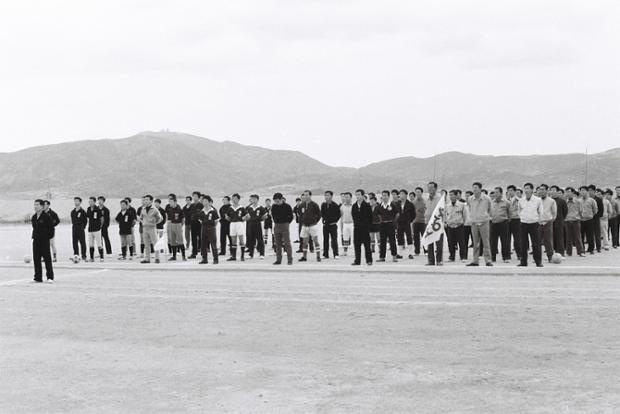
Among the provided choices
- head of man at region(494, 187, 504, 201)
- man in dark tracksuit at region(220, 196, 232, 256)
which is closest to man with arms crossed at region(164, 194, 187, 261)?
man in dark tracksuit at region(220, 196, 232, 256)

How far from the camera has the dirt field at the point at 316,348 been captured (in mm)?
6789

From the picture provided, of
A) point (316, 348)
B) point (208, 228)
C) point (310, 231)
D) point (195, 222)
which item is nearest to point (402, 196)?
point (310, 231)

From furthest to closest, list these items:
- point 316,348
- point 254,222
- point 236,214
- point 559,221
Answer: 1. point 254,222
2. point 236,214
3. point 559,221
4. point 316,348

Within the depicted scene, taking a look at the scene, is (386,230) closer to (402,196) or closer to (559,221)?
(402,196)

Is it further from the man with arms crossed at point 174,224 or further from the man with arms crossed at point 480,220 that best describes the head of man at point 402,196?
the man with arms crossed at point 174,224

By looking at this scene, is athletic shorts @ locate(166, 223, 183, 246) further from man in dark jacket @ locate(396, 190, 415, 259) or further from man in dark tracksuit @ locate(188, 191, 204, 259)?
man in dark jacket @ locate(396, 190, 415, 259)

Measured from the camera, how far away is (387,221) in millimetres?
20797

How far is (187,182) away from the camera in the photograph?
200 meters

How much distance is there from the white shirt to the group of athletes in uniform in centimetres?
2

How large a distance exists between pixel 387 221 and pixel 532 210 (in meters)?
4.32

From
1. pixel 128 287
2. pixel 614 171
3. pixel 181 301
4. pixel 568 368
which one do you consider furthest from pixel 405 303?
pixel 614 171

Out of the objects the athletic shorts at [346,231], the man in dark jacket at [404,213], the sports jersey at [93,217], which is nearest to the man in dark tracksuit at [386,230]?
the man in dark jacket at [404,213]

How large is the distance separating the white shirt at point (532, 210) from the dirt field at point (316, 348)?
2.81m

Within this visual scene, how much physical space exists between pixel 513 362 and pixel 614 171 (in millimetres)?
153258
